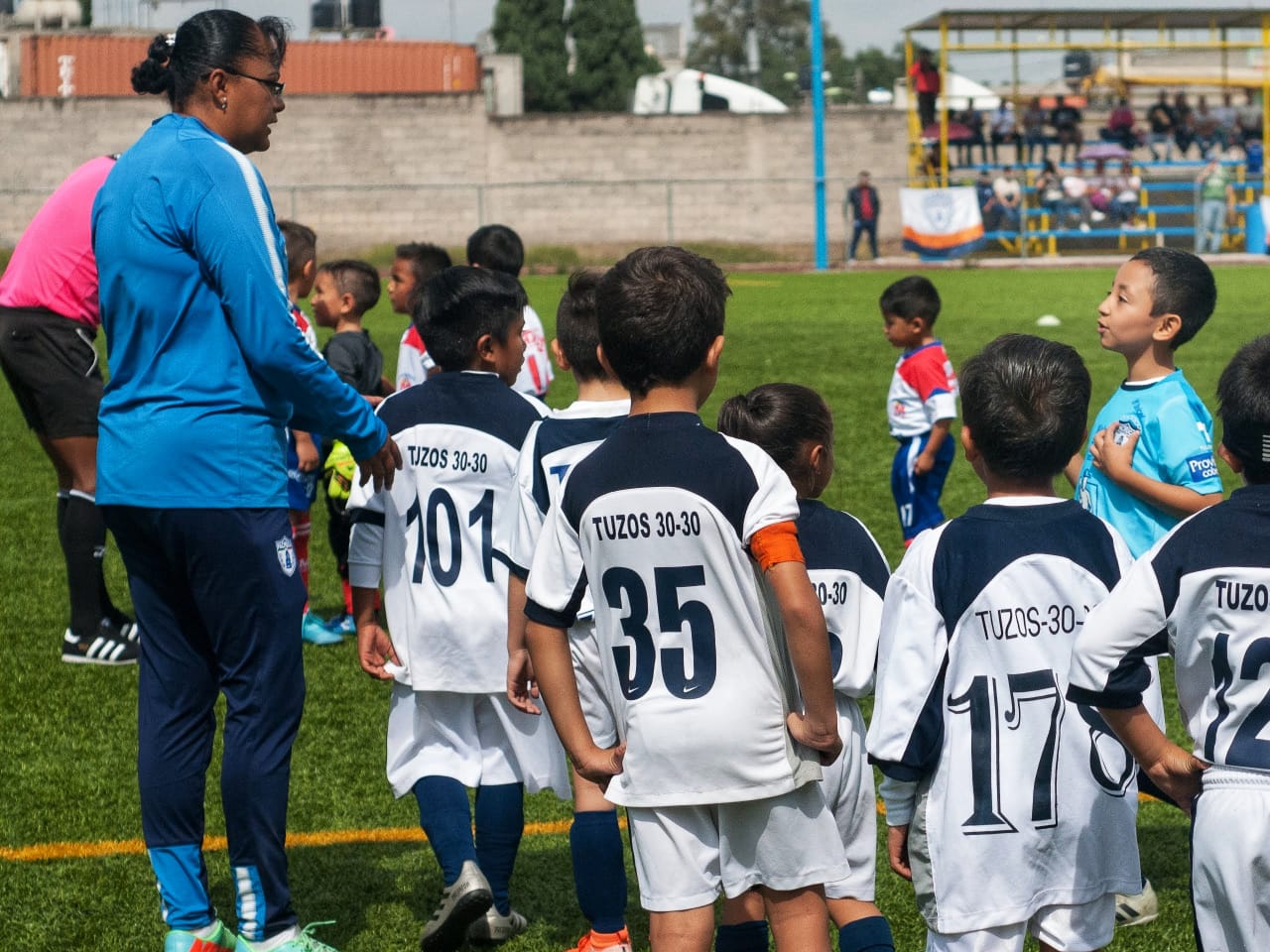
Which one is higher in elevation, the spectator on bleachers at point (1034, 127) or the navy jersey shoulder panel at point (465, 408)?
the spectator on bleachers at point (1034, 127)

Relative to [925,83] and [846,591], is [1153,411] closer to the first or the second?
[846,591]

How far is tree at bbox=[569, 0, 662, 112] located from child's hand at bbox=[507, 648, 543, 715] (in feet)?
181

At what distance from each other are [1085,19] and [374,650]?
30582 mm

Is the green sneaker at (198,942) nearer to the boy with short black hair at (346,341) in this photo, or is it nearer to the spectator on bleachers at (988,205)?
the boy with short black hair at (346,341)

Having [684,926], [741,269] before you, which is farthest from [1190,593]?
[741,269]

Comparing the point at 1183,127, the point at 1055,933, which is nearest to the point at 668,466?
the point at 1055,933

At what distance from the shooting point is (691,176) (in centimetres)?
3512

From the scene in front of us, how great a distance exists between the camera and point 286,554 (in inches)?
130

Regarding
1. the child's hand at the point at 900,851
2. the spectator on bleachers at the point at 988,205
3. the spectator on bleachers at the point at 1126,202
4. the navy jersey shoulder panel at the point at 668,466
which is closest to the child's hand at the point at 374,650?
the navy jersey shoulder panel at the point at 668,466

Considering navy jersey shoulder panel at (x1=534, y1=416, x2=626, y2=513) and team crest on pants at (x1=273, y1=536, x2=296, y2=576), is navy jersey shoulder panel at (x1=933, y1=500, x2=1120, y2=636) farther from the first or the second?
team crest on pants at (x1=273, y1=536, x2=296, y2=576)

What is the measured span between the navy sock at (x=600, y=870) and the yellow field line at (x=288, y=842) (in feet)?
3.00

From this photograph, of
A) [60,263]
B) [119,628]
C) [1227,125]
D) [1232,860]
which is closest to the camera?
[1232,860]

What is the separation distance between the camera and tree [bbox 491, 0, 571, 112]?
56812 mm

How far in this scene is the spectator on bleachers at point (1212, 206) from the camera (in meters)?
29.2
